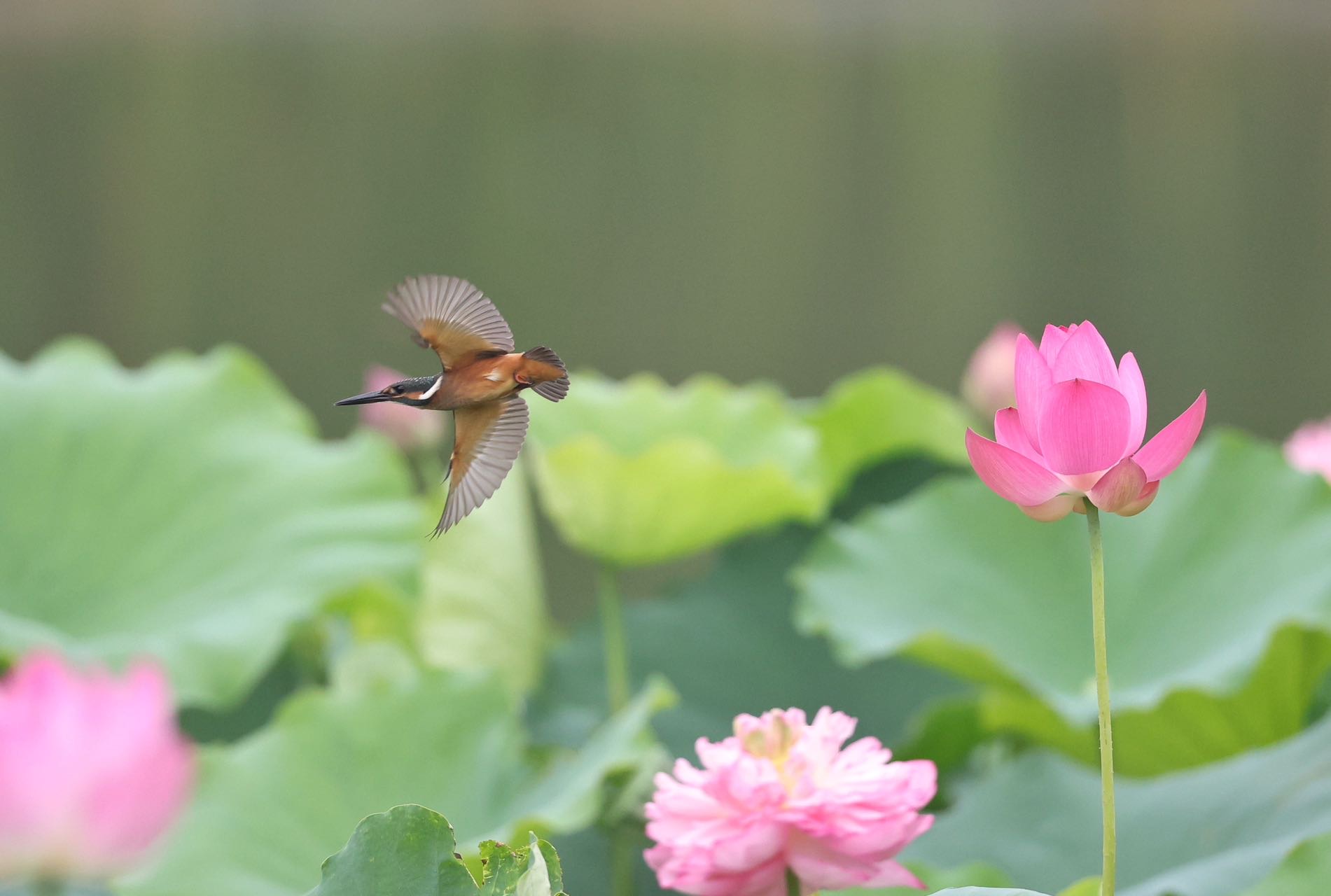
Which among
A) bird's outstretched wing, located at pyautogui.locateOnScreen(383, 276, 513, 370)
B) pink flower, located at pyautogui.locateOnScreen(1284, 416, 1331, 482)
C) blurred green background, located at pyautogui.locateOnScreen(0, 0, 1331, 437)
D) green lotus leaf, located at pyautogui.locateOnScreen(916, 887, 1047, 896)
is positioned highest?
blurred green background, located at pyautogui.locateOnScreen(0, 0, 1331, 437)

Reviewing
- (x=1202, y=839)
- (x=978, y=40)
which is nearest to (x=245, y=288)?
(x=978, y=40)

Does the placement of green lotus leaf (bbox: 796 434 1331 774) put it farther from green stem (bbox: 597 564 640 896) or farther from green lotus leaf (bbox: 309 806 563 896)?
green lotus leaf (bbox: 309 806 563 896)

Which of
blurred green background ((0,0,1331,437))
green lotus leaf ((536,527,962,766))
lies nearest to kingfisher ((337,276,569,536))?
green lotus leaf ((536,527,962,766))

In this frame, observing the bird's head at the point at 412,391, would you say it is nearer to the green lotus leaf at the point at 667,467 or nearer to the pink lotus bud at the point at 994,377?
the green lotus leaf at the point at 667,467

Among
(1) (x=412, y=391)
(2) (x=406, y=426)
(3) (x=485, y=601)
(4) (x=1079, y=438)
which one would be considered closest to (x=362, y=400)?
(1) (x=412, y=391)

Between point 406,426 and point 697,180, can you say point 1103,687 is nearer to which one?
point 406,426

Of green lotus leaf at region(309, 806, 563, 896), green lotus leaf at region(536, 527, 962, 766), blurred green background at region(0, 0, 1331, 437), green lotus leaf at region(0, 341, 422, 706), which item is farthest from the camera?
blurred green background at region(0, 0, 1331, 437)
